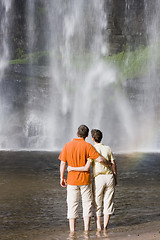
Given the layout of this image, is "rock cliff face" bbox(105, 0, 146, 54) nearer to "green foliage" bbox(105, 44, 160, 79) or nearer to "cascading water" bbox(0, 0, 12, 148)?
"green foliage" bbox(105, 44, 160, 79)

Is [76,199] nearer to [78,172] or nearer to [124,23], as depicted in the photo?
[78,172]

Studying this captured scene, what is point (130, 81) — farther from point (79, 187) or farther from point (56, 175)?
point (79, 187)

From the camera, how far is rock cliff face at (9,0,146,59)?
148 ft

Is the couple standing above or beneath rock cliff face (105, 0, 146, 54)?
beneath

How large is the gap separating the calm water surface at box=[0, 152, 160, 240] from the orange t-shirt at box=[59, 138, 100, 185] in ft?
2.93

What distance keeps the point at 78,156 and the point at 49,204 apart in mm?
2989

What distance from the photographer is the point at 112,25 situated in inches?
1796

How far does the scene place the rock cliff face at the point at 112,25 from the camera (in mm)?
45094

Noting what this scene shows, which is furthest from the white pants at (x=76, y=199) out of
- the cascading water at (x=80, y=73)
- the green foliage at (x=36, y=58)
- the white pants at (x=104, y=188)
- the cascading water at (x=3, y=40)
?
the green foliage at (x=36, y=58)

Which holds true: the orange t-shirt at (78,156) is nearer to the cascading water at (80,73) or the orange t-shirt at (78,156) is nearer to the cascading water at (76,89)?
the cascading water at (76,89)

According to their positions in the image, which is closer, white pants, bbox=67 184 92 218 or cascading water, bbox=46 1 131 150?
white pants, bbox=67 184 92 218

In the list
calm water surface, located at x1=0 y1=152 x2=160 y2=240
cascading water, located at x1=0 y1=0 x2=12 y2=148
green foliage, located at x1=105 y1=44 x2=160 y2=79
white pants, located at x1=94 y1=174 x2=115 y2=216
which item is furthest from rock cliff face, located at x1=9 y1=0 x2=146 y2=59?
white pants, located at x1=94 y1=174 x2=115 y2=216

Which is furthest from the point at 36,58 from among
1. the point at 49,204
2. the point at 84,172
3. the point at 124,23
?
the point at 84,172

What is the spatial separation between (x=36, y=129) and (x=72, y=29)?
1361 centimetres
